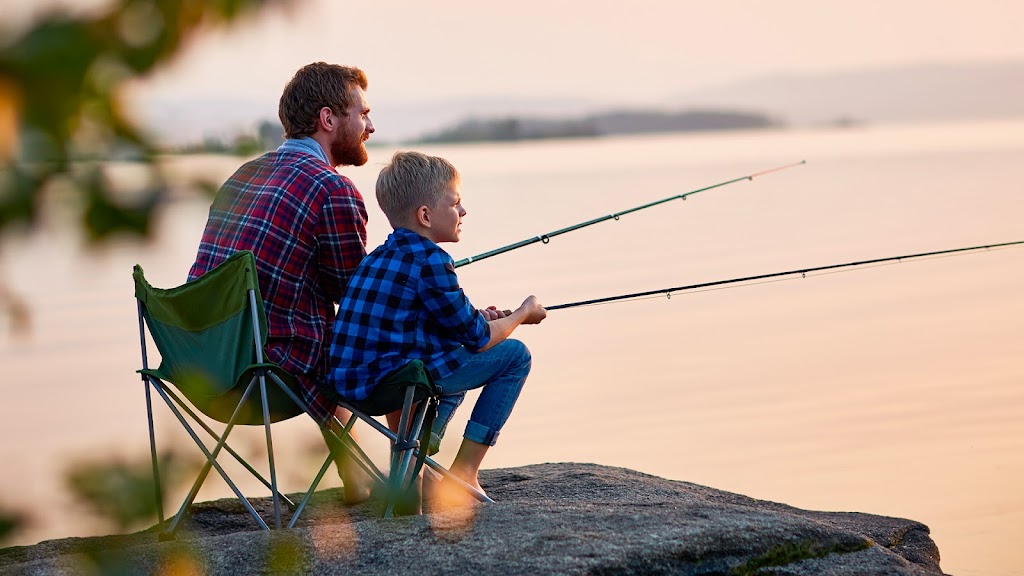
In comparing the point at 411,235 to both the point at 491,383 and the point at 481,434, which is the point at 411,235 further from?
the point at 481,434

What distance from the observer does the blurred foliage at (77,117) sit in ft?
1.96

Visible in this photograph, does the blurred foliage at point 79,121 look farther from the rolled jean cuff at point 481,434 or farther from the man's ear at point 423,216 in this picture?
the rolled jean cuff at point 481,434

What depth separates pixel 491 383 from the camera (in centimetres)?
347

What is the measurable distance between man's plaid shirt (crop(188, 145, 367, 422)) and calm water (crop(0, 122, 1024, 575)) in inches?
9.7

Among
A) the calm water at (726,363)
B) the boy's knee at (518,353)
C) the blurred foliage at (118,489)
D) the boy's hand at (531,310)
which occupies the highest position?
the blurred foliage at (118,489)

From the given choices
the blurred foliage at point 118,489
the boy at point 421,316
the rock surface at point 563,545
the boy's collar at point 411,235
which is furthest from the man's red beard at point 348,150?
the blurred foliage at point 118,489

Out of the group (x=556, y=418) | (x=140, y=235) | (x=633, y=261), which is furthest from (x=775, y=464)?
(x=633, y=261)

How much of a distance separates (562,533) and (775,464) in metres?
2.64

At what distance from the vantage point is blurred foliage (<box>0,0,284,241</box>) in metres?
0.60

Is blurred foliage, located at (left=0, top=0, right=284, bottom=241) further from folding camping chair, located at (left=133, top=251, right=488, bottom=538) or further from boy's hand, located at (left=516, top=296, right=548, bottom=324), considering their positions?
boy's hand, located at (left=516, top=296, right=548, bottom=324)

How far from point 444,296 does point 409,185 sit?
0.29 meters

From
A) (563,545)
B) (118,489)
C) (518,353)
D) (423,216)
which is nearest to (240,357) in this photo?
(423,216)

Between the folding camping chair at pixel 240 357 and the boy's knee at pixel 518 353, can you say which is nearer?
the folding camping chair at pixel 240 357

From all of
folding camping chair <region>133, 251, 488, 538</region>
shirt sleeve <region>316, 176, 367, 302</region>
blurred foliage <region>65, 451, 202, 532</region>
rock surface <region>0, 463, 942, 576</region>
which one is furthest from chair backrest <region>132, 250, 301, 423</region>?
blurred foliage <region>65, 451, 202, 532</region>
